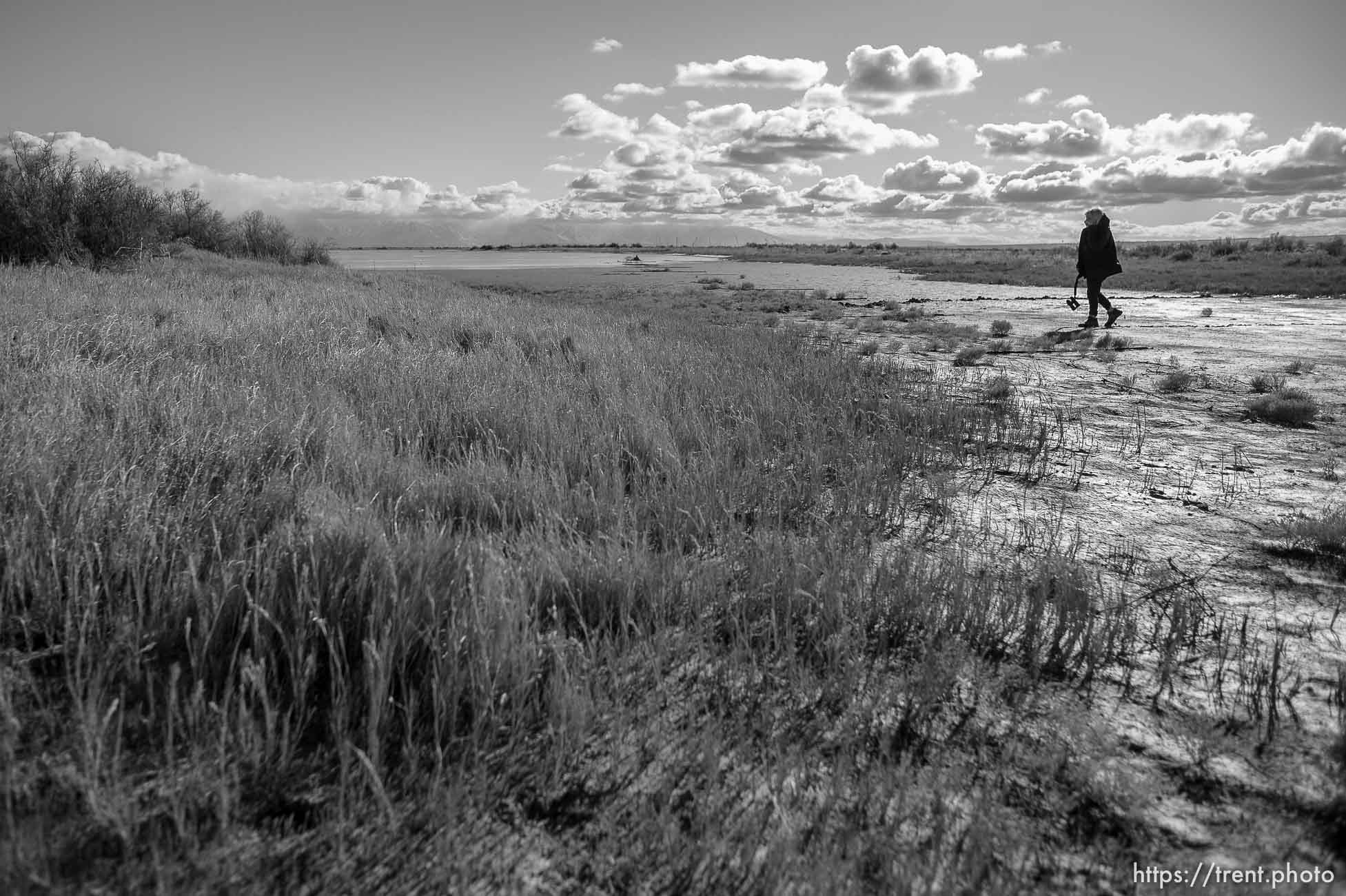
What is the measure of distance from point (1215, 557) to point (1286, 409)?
4.47 m

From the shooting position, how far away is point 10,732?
1807 mm

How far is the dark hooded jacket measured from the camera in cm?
1410

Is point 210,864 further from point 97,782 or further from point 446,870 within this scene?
point 446,870

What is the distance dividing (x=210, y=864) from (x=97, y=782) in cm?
41

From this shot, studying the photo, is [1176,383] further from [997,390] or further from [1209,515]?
[1209,515]

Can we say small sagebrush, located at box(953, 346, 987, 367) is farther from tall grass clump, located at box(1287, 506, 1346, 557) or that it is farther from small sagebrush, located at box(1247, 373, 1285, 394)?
tall grass clump, located at box(1287, 506, 1346, 557)

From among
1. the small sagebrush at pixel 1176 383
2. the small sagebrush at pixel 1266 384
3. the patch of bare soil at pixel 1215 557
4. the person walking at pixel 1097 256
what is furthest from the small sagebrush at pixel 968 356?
the person walking at pixel 1097 256

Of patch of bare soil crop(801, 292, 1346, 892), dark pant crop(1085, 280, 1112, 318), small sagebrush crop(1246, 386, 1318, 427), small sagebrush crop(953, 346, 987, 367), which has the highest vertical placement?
dark pant crop(1085, 280, 1112, 318)

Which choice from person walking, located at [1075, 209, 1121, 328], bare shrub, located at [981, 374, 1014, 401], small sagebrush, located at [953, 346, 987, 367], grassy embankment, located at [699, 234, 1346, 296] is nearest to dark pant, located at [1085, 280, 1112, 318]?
person walking, located at [1075, 209, 1121, 328]

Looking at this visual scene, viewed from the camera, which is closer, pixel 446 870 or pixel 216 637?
pixel 446 870

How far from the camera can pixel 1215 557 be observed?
369 cm

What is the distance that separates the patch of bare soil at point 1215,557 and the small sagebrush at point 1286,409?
5.5 inches

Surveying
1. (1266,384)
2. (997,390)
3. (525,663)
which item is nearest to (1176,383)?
(1266,384)

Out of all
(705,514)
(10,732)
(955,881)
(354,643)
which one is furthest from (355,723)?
(705,514)
